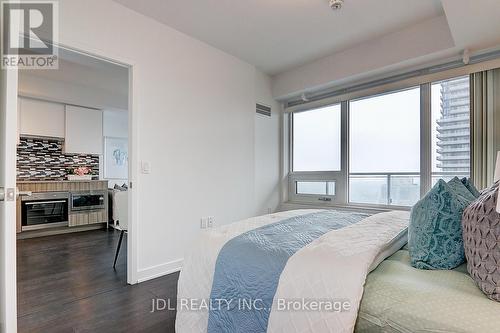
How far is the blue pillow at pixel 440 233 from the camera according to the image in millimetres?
1113

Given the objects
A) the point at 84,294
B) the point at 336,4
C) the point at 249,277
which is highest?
the point at 336,4

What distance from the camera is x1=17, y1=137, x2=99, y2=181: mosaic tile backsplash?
488 centimetres

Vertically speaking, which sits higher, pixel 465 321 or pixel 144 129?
pixel 144 129

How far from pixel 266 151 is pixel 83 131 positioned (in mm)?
3788

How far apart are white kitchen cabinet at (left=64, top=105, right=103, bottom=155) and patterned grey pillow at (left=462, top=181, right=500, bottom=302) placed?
6023 millimetres

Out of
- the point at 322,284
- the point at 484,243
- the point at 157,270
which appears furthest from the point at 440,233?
the point at 157,270

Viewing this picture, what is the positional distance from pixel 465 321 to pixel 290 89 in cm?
371

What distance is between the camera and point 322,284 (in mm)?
1016

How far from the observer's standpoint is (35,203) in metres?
4.46

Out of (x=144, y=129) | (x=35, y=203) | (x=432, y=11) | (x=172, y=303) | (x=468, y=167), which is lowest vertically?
(x=172, y=303)

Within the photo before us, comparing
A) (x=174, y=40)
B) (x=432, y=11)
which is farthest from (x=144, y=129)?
(x=432, y=11)

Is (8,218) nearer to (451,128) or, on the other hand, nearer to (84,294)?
(84,294)

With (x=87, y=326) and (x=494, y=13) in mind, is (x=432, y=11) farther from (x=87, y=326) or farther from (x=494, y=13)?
(x=87, y=326)

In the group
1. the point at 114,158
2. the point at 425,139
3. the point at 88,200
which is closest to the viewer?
the point at 425,139
